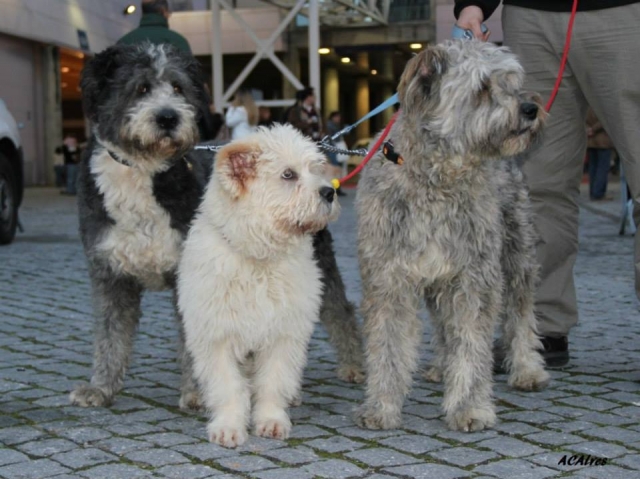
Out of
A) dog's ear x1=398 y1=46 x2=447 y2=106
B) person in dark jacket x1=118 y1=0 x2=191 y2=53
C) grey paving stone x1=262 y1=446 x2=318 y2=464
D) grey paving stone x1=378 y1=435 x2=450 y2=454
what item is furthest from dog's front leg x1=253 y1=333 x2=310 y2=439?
person in dark jacket x1=118 y1=0 x2=191 y2=53

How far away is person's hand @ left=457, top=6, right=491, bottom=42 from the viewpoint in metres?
5.27

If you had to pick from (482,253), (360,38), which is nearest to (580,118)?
(482,253)

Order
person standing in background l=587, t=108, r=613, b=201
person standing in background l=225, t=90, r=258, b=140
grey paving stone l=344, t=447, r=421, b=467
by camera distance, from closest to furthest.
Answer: grey paving stone l=344, t=447, r=421, b=467, person standing in background l=587, t=108, r=613, b=201, person standing in background l=225, t=90, r=258, b=140

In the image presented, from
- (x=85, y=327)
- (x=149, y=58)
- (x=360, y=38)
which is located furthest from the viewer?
(x=360, y=38)

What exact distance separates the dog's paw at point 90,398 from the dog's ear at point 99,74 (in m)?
1.35

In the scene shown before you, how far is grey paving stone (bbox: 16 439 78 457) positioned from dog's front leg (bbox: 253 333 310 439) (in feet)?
2.64

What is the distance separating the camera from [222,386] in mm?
4430

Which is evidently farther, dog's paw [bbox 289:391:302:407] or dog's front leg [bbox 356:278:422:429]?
dog's paw [bbox 289:391:302:407]

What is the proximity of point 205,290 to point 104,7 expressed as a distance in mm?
31266

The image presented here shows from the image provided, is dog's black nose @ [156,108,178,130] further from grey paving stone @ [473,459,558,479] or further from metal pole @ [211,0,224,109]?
metal pole @ [211,0,224,109]

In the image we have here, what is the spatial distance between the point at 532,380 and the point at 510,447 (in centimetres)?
102

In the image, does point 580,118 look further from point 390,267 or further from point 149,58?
point 149,58

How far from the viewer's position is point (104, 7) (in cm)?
3391

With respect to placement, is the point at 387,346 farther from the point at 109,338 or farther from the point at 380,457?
the point at 109,338
